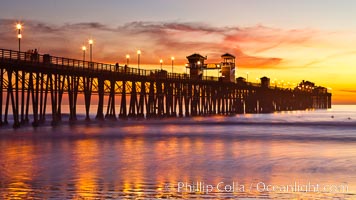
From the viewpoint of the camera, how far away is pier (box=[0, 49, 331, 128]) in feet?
133

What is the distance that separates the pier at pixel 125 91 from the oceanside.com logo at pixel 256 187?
2417 cm

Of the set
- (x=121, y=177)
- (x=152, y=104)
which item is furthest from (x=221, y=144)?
(x=152, y=104)

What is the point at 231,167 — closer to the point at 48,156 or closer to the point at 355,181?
the point at 355,181

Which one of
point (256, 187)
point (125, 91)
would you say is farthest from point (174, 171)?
point (125, 91)

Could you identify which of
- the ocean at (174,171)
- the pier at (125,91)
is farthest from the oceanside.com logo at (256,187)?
the pier at (125,91)

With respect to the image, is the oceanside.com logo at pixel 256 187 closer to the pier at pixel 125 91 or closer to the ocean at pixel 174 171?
the ocean at pixel 174 171

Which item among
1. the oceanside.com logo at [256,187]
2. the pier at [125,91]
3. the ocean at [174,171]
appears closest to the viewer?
the ocean at [174,171]

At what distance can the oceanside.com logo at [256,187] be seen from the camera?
534 inches

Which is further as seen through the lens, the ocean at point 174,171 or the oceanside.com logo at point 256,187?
the oceanside.com logo at point 256,187

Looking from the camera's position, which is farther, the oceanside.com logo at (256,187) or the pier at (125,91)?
the pier at (125,91)

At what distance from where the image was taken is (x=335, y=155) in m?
22.9

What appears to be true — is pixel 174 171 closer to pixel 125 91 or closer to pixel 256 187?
pixel 256 187

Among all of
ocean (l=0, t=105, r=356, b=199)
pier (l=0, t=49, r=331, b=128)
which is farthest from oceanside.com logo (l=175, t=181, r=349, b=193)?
pier (l=0, t=49, r=331, b=128)

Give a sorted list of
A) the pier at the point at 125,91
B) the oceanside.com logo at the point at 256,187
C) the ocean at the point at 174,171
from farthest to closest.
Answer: the pier at the point at 125,91 → the oceanside.com logo at the point at 256,187 → the ocean at the point at 174,171
